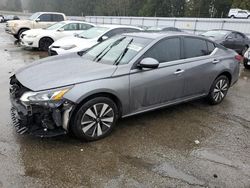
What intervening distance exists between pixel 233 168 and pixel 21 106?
2.92m

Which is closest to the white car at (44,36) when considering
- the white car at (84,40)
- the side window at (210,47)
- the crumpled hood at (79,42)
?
the white car at (84,40)

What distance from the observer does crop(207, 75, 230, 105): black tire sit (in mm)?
5066

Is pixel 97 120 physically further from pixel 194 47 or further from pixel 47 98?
pixel 194 47

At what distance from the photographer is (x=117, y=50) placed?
4.24 metres

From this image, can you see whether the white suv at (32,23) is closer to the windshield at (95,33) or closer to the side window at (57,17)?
the side window at (57,17)

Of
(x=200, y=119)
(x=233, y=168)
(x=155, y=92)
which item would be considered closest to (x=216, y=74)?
(x=200, y=119)

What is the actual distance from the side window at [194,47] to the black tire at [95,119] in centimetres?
186

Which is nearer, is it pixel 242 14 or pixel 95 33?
pixel 95 33

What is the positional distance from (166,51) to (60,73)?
1851 mm

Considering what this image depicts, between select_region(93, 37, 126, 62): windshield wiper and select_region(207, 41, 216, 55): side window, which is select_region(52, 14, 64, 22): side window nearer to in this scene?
select_region(93, 37, 126, 62): windshield wiper

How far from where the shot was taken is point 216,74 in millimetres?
4961

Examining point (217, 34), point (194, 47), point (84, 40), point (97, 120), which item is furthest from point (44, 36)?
point (97, 120)

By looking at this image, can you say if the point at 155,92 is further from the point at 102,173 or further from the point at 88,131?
the point at 102,173

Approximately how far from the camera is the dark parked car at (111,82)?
3240 mm
